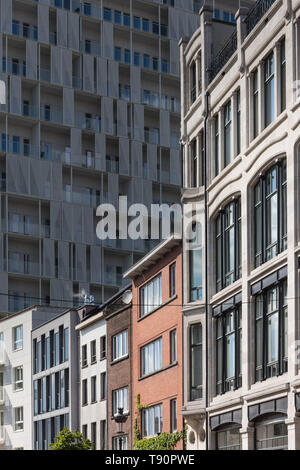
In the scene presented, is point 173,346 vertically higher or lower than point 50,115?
lower

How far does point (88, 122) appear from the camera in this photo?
110688 mm

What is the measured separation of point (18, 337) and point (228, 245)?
48.7m

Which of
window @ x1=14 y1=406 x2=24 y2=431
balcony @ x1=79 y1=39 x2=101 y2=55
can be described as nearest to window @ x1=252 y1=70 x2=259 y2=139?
window @ x1=14 y1=406 x2=24 y2=431

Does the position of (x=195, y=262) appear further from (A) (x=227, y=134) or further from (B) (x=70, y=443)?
(B) (x=70, y=443)

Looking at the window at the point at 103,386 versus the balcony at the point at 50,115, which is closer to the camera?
the window at the point at 103,386

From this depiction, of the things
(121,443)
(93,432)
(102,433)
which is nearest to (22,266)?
(93,432)

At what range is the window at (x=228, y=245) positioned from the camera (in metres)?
46.7

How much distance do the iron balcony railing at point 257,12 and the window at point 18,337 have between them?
50881 millimetres

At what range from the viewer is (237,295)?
151 feet

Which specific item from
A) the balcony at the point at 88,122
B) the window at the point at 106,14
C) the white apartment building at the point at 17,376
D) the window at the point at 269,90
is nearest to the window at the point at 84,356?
the white apartment building at the point at 17,376

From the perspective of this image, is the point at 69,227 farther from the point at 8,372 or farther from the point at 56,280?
the point at 8,372

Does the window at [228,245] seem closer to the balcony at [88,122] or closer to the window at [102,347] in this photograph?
the window at [102,347]

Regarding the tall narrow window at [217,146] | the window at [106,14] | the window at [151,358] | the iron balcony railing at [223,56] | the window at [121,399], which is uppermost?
the window at [106,14]

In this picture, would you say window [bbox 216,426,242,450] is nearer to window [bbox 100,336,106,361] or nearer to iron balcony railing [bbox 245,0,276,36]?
iron balcony railing [bbox 245,0,276,36]
